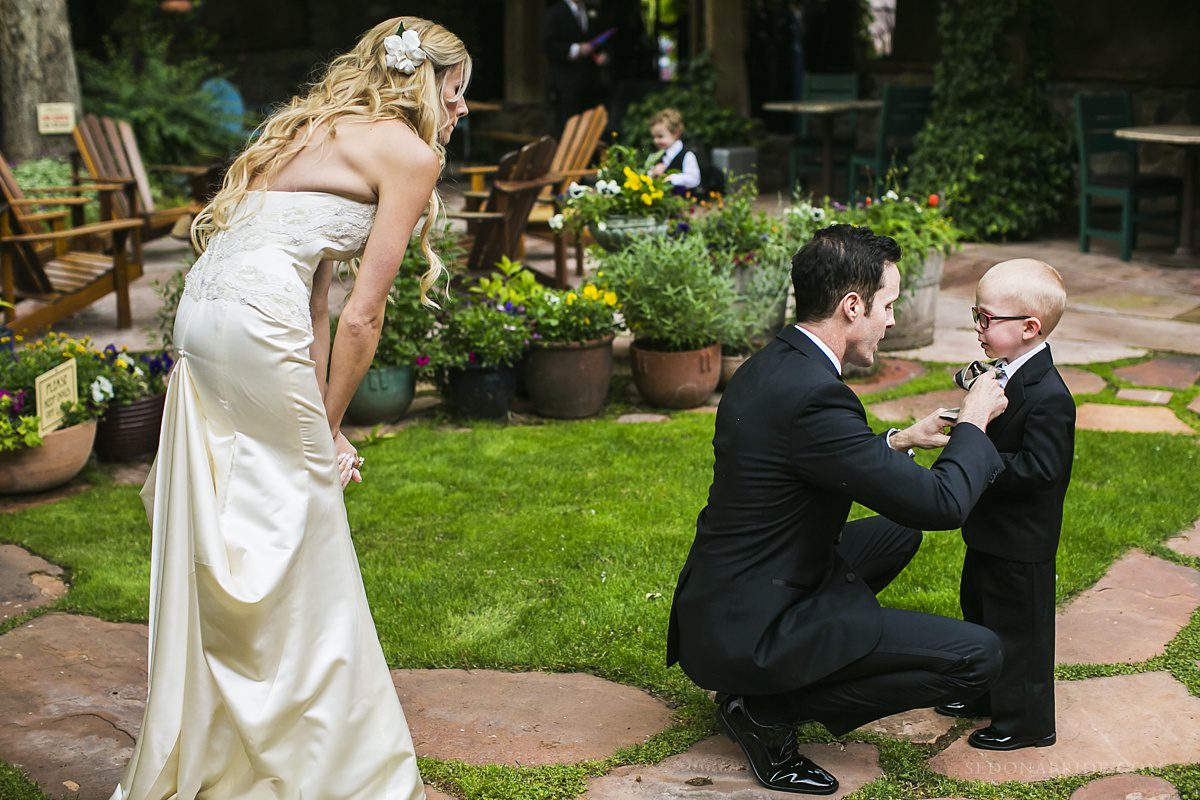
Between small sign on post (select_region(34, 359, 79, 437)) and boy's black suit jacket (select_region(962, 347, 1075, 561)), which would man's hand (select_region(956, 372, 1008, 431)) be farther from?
small sign on post (select_region(34, 359, 79, 437))

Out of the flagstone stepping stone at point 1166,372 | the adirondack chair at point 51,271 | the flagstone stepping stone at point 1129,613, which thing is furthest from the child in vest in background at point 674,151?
the flagstone stepping stone at point 1129,613

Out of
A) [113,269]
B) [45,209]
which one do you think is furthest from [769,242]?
[45,209]

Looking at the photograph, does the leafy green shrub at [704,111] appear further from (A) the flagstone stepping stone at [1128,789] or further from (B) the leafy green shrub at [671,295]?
(A) the flagstone stepping stone at [1128,789]

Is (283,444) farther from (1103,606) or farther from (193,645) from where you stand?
(1103,606)

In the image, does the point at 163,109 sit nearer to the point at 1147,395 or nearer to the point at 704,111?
the point at 704,111

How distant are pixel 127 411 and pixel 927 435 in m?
3.48

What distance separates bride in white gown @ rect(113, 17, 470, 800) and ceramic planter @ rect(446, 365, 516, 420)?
111 inches

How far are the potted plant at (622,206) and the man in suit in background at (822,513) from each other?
11.8 feet

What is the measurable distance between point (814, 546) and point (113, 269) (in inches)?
225

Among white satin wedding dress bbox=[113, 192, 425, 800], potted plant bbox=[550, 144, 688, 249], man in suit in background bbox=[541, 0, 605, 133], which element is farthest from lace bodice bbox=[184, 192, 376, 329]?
man in suit in background bbox=[541, 0, 605, 133]

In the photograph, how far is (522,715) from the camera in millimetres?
3172

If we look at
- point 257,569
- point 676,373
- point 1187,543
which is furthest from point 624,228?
point 257,569

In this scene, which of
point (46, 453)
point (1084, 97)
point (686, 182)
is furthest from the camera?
point (1084, 97)

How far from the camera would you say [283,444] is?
2.63 m
